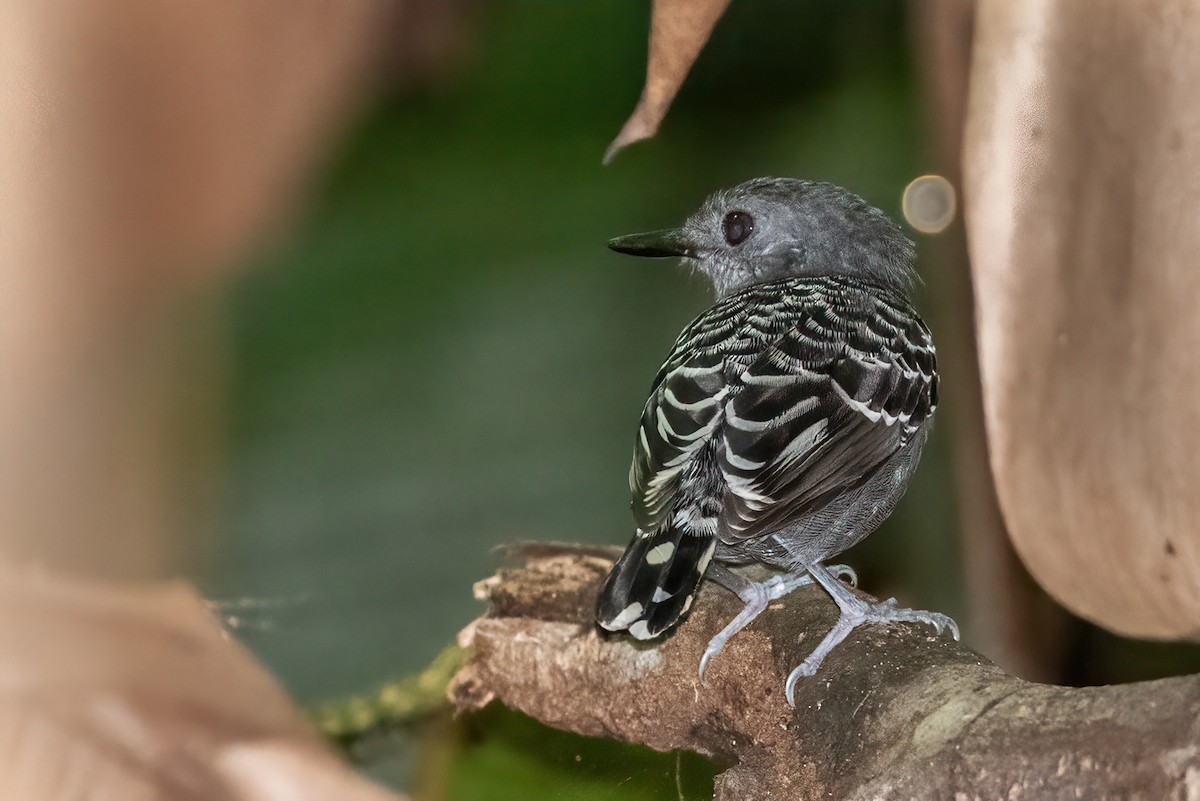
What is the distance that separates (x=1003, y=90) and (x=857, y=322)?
0.82 meters

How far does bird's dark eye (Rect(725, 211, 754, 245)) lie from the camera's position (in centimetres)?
238

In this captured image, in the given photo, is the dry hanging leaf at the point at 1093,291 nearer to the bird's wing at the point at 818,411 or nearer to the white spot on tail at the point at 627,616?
the bird's wing at the point at 818,411

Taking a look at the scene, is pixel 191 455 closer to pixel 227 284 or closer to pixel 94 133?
pixel 227 284

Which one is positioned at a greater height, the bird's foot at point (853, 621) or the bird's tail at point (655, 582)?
the bird's tail at point (655, 582)

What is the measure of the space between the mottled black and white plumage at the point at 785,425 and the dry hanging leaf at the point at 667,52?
33cm

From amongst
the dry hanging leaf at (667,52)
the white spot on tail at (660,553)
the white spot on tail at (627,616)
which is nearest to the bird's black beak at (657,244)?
the dry hanging leaf at (667,52)

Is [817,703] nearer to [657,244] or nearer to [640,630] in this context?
[640,630]

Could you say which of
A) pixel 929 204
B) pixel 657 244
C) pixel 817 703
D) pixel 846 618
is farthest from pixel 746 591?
pixel 929 204

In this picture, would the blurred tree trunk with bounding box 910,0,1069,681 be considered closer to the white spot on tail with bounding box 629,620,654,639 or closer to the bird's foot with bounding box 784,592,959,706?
the bird's foot with bounding box 784,592,959,706

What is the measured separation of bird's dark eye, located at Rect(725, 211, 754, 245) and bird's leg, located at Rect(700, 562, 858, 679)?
81 cm

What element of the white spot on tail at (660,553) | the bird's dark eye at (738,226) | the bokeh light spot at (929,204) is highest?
the bokeh light spot at (929,204)

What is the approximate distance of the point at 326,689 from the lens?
2.28 meters

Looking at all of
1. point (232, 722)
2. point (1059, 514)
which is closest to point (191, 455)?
point (232, 722)

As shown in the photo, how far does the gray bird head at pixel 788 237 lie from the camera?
234 centimetres
